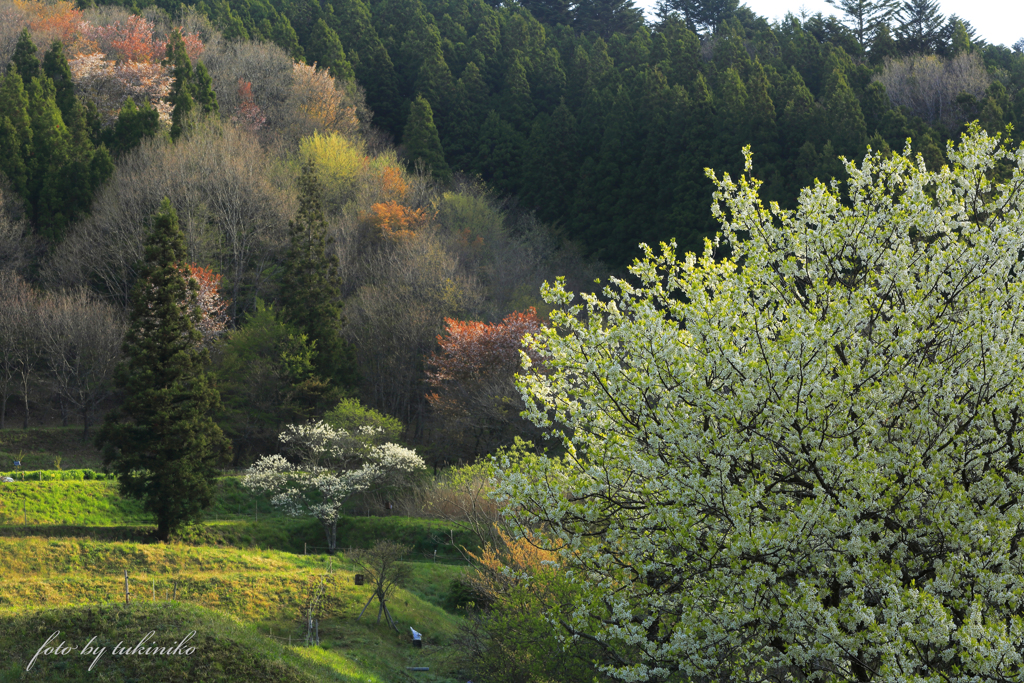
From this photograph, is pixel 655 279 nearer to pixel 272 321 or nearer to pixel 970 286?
pixel 970 286

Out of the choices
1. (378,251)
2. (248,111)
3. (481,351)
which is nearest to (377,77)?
(248,111)

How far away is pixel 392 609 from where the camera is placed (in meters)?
18.8

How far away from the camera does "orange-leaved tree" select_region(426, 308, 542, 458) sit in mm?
29406

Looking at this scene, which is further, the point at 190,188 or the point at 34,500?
the point at 190,188

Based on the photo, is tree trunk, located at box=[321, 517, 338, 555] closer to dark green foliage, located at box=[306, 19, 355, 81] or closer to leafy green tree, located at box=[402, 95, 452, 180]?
leafy green tree, located at box=[402, 95, 452, 180]

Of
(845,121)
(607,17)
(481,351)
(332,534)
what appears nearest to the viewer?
(332,534)

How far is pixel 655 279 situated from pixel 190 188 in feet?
119

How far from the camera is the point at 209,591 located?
1798 centimetres

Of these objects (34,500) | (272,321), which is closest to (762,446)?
(34,500)

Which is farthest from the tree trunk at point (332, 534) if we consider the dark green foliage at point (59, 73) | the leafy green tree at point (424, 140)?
the leafy green tree at point (424, 140)

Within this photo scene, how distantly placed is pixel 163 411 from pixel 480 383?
12.3 m

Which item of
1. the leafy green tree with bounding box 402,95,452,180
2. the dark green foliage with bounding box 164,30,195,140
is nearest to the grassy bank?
the dark green foliage with bounding box 164,30,195,140

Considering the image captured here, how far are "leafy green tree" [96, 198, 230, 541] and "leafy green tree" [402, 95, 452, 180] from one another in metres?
34.5

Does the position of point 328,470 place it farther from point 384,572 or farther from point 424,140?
point 424,140
